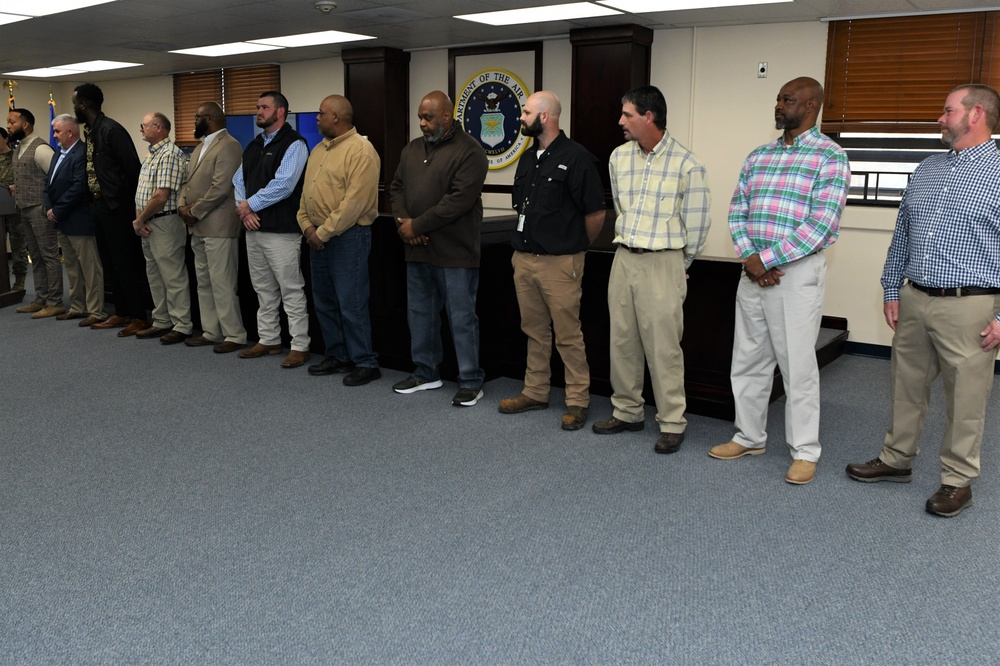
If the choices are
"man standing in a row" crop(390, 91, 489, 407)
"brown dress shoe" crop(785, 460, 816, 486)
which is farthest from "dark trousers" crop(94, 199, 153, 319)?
"brown dress shoe" crop(785, 460, 816, 486)

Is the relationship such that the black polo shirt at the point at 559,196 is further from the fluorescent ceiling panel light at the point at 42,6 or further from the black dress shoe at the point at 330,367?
the fluorescent ceiling panel light at the point at 42,6

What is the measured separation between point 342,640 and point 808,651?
50.2 inches

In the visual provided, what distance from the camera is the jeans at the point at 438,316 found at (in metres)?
4.55

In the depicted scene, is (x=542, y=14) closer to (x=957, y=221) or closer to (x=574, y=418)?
(x=574, y=418)

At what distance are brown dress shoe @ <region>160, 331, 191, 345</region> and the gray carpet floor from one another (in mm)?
1353

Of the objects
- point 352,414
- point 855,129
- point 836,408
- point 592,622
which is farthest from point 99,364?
point 855,129

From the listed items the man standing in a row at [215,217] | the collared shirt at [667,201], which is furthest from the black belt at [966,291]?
the man standing in a row at [215,217]

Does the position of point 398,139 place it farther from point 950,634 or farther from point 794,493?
point 950,634

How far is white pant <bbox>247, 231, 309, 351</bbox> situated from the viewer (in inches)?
206

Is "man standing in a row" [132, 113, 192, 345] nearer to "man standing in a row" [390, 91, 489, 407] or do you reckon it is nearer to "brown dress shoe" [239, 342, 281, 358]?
"brown dress shoe" [239, 342, 281, 358]

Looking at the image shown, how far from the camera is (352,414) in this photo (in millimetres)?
4379

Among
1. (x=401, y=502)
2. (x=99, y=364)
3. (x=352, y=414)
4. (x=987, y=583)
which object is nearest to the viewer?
(x=987, y=583)

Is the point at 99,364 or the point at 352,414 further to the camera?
the point at 99,364

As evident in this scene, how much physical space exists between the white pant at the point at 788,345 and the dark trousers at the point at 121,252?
14.9 feet
